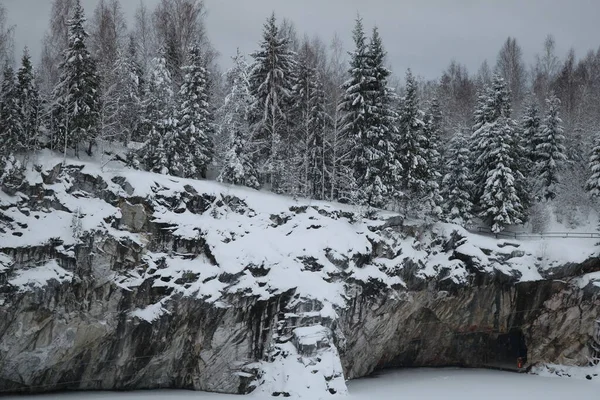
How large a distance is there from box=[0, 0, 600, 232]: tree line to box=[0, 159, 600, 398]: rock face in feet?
12.7

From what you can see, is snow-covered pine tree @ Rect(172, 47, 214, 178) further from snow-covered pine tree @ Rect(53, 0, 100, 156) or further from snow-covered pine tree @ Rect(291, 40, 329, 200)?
snow-covered pine tree @ Rect(291, 40, 329, 200)

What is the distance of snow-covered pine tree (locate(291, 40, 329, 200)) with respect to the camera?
30609 millimetres

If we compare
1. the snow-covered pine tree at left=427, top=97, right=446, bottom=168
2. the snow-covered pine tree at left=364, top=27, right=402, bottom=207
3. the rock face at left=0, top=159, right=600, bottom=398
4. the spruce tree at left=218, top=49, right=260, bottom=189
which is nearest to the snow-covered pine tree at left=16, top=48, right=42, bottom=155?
the rock face at left=0, top=159, right=600, bottom=398

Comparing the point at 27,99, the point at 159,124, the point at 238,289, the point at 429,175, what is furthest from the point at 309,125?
the point at 27,99

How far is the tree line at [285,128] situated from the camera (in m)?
27.8

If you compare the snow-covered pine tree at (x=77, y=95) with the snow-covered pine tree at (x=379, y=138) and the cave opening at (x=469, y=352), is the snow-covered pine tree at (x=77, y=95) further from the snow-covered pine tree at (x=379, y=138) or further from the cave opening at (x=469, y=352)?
the cave opening at (x=469, y=352)

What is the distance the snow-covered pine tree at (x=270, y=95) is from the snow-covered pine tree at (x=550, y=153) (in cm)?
2202

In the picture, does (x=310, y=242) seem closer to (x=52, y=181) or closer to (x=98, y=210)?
(x=98, y=210)

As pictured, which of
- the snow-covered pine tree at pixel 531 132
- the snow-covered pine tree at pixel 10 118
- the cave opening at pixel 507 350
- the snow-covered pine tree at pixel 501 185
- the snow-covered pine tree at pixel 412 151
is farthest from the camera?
the snow-covered pine tree at pixel 531 132

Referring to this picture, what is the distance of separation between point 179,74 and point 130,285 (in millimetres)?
22289

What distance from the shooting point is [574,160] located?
4231cm

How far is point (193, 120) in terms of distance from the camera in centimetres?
2952

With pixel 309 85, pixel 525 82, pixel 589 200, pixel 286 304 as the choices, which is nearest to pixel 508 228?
pixel 589 200

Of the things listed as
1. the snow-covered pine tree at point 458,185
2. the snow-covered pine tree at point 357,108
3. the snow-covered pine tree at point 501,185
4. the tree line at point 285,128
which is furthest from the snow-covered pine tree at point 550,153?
the snow-covered pine tree at point 357,108
